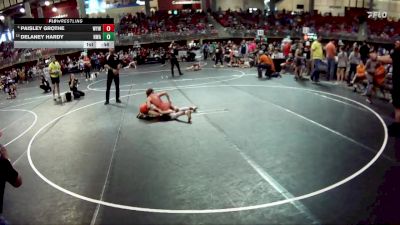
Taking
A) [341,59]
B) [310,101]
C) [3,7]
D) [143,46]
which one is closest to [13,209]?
[310,101]

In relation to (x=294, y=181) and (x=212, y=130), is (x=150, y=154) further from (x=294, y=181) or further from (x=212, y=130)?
(x=294, y=181)

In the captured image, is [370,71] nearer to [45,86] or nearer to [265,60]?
[265,60]

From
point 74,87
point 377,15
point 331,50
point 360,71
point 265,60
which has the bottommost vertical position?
point 74,87

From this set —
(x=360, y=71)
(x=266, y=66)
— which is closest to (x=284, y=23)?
(x=266, y=66)

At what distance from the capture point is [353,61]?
45.7 feet

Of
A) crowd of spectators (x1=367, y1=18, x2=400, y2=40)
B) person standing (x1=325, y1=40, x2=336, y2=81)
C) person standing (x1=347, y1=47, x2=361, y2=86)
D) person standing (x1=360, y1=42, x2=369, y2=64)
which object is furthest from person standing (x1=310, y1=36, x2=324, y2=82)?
crowd of spectators (x1=367, y1=18, x2=400, y2=40)

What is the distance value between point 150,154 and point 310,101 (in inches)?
254

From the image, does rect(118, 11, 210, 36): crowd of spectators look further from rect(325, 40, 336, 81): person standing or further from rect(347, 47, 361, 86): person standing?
rect(347, 47, 361, 86): person standing

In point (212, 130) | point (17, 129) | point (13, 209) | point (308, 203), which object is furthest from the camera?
point (17, 129)

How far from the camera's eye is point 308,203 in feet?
18.3
